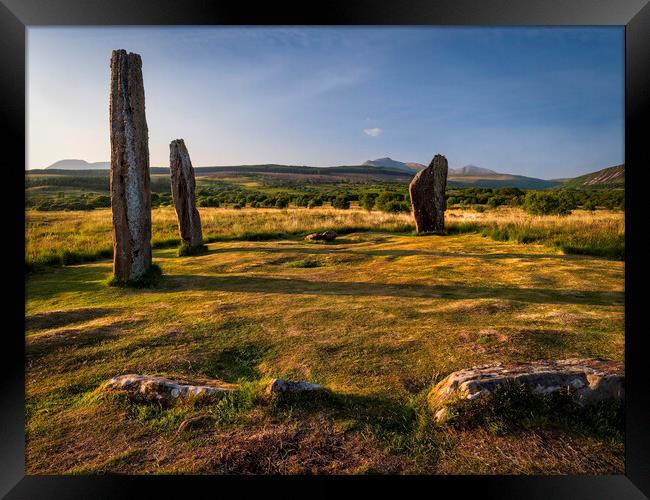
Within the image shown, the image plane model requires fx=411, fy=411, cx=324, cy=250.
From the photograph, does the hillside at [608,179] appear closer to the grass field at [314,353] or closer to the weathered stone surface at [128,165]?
the grass field at [314,353]

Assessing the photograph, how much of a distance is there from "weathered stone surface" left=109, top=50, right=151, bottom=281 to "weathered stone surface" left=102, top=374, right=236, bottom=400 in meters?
5.67

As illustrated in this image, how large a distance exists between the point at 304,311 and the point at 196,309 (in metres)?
1.85

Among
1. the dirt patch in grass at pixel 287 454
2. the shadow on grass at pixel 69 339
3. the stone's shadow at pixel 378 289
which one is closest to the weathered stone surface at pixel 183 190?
the stone's shadow at pixel 378 289

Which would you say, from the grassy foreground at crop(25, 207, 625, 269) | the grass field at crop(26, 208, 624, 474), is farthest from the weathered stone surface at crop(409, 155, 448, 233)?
the grass field at crop(26, 208, 624, 474)

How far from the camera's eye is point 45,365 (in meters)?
4.59

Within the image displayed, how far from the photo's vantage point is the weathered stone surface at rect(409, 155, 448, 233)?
1659 centimetres

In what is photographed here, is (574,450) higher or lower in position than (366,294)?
lower

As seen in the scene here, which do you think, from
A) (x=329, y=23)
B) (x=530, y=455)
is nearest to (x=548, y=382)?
(x=530, y=455)

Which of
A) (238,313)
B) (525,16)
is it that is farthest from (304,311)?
(525,16)

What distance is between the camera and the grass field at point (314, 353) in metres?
3.08

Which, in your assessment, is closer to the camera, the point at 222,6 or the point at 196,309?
the point at 222,6

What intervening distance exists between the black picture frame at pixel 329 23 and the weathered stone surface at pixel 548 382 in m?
0.17
